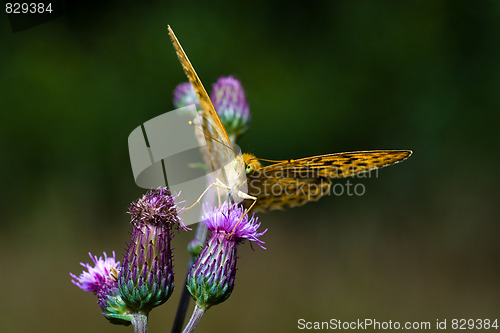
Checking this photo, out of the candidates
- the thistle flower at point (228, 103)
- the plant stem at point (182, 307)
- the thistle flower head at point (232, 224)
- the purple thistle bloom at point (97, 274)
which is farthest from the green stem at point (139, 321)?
the thistle flower at point (228, 103)

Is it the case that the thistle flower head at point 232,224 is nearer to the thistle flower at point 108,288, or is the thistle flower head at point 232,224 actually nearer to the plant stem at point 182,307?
the plant stem at point 182,307

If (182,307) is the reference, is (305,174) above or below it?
above

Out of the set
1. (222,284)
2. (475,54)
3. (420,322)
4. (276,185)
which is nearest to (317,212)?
(420,322)
